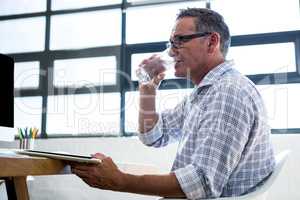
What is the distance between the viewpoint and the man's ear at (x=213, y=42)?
3.91 feet

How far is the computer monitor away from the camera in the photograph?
1.33 metres

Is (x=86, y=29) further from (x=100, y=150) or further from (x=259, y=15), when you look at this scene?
(x=259, y=15)

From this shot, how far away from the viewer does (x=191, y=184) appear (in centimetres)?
86

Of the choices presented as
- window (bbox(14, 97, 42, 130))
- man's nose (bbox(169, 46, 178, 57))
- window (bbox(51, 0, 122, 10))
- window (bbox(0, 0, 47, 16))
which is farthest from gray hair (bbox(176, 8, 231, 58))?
window (bbox(0, 0, 47, 16))

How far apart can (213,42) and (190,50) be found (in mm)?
83

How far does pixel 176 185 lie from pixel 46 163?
12.3 inches

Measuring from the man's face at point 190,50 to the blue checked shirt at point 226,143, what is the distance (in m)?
0.17

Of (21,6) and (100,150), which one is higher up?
(21,6)

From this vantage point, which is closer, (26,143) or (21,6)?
(26,143)

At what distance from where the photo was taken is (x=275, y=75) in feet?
7.40

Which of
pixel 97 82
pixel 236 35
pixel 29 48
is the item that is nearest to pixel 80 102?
pixel 97 82

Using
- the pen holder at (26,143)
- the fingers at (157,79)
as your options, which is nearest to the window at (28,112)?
the pen holder at (26,143)

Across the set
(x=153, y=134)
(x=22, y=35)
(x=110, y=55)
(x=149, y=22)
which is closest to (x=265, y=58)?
(x=149, y=22)

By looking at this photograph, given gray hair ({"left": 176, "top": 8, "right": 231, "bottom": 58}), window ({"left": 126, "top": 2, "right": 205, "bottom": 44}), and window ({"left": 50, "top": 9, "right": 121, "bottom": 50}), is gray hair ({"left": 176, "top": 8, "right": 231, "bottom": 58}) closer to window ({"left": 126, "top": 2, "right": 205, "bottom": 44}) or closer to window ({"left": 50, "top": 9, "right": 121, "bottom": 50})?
window ({"left": 126, "top": 2, "right": 205, "bottom": 44})
